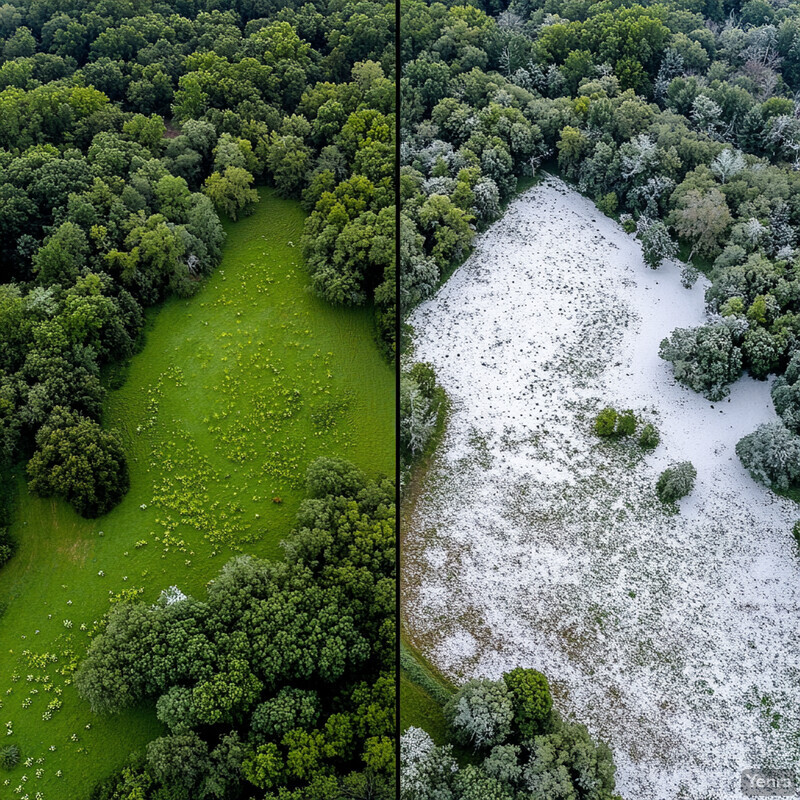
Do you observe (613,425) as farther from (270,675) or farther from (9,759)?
(9,759)

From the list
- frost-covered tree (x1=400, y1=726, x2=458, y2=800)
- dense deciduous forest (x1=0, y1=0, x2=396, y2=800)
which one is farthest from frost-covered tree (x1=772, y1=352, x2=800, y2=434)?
frost-covered tree (x1=400, y1=726, x2=458, y2=800)

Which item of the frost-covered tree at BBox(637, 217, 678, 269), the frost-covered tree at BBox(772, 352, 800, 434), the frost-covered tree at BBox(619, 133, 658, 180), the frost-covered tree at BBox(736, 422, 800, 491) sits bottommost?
the frost-covered tree at BBox(736, 422, 800, 491)

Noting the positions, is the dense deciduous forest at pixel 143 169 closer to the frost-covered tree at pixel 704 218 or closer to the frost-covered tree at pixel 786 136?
the frost-covered tree at pixel 704 218

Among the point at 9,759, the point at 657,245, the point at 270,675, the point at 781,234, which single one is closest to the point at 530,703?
the point at 270,675

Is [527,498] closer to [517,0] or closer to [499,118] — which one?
[499,118]

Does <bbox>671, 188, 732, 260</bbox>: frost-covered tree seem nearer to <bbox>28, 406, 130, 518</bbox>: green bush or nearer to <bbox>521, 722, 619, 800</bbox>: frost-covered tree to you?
<bbox>521, 722, 619, 800</bbox>: frost-covered tree
